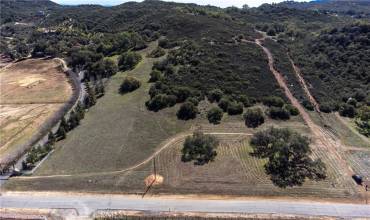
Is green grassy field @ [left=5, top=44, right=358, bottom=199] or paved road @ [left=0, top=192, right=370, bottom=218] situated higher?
green grassy field @ [left=5, top=44, right=358, bottom=199]

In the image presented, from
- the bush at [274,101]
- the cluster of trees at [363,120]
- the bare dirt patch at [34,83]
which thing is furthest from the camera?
the bare dirt patch at [34,83]

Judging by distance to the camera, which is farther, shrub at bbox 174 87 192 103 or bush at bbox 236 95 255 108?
shrub at bbox 174 87 192 103

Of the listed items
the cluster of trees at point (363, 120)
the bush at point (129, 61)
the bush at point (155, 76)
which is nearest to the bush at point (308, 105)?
the cluster of trees at point (363, 120)

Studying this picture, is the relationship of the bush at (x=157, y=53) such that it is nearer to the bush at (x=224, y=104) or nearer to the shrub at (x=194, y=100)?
the shrub at (x=194, y=100)

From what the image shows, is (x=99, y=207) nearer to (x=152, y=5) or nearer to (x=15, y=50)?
(x=15, y=50)

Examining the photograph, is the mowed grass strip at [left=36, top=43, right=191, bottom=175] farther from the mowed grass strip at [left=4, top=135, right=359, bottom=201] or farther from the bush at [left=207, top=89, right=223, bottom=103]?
the bush at [left=207, top=89, right=223, bottom=103]

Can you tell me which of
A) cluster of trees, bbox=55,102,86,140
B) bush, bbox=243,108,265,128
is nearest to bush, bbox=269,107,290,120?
bush, bbox=243,108,265,128

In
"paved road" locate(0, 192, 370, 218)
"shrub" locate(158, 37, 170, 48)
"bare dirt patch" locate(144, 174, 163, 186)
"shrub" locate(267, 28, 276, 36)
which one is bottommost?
"paved road" locate(0, 192, 370, 218)

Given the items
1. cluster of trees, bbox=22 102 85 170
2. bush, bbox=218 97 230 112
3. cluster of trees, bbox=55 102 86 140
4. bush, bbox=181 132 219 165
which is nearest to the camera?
bush, bbox=181 132 219 165
